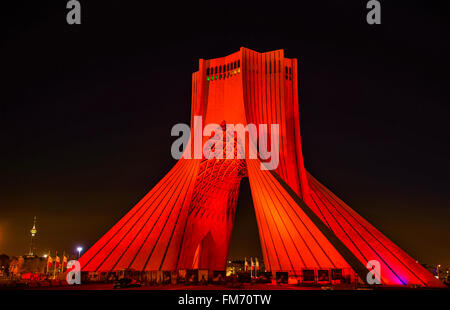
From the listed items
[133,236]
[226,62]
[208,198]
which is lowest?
[133,236]

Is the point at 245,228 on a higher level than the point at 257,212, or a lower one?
lower

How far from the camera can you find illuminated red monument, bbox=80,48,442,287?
16.3 m

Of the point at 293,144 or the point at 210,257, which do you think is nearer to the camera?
the point at 293,144

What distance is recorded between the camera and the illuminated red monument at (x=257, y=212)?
53.6 ft

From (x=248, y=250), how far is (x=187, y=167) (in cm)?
1784

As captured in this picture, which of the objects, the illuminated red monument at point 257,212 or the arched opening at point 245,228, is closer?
the illuminated red monument at point 257,212

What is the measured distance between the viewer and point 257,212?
62.3 ft

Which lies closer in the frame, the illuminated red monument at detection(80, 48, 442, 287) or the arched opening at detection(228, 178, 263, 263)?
the illuminated red monument at detection(80, 48, 442, 287)

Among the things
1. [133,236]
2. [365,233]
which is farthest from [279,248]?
[133,236]

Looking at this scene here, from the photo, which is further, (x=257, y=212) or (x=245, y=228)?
(x=245, y=228)

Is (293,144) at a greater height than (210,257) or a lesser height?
greater

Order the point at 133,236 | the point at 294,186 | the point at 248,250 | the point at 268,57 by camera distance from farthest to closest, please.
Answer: the point at 248,250 < the point at 268,57 < the point at 294,186 < the point at 133,236

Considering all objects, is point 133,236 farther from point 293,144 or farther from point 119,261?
point 293,144
